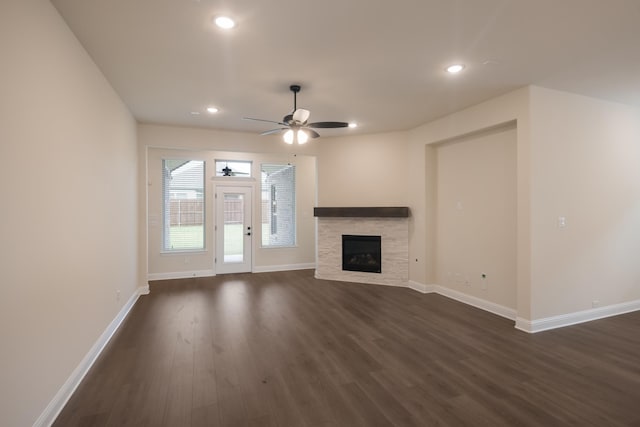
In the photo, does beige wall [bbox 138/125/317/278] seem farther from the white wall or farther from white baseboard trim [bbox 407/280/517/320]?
white baseboard trim [bbox 407/280/517/320]

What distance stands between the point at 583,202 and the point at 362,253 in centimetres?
348

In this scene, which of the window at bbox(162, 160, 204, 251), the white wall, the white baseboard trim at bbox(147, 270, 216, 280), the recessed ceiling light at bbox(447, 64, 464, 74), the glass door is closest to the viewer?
the white wall

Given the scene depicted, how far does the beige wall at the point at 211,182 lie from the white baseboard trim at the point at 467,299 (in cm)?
293

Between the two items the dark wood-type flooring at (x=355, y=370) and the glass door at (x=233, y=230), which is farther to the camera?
the glass door at (x=233, y=230)

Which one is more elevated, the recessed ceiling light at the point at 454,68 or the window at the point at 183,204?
the recessed ceiling light at the point at 454,68

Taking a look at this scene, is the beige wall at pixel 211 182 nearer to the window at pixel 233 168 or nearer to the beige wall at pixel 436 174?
the window at pixel 233 168

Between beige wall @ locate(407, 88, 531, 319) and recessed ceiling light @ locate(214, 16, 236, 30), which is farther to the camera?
beige wall @ locate(407, 88, 531, 319)

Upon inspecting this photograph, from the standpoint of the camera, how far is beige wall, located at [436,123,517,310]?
411 centimetres

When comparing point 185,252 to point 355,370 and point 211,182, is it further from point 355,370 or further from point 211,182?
point 355,370

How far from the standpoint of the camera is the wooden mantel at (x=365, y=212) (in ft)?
18.4

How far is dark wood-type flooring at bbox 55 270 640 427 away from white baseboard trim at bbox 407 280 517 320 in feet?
0.55

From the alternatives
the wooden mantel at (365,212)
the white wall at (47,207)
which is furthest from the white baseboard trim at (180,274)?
the white wall at (47,207)

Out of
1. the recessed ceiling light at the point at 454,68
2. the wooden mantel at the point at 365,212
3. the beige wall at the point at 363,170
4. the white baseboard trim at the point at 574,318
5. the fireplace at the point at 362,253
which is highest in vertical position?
the recessed ceiling light at the point at 454,68

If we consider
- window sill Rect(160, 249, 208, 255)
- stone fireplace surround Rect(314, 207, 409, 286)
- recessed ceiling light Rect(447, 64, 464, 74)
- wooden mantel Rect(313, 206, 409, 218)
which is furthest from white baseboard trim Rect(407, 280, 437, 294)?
window sill Rect(160, 249, 208, 255)
